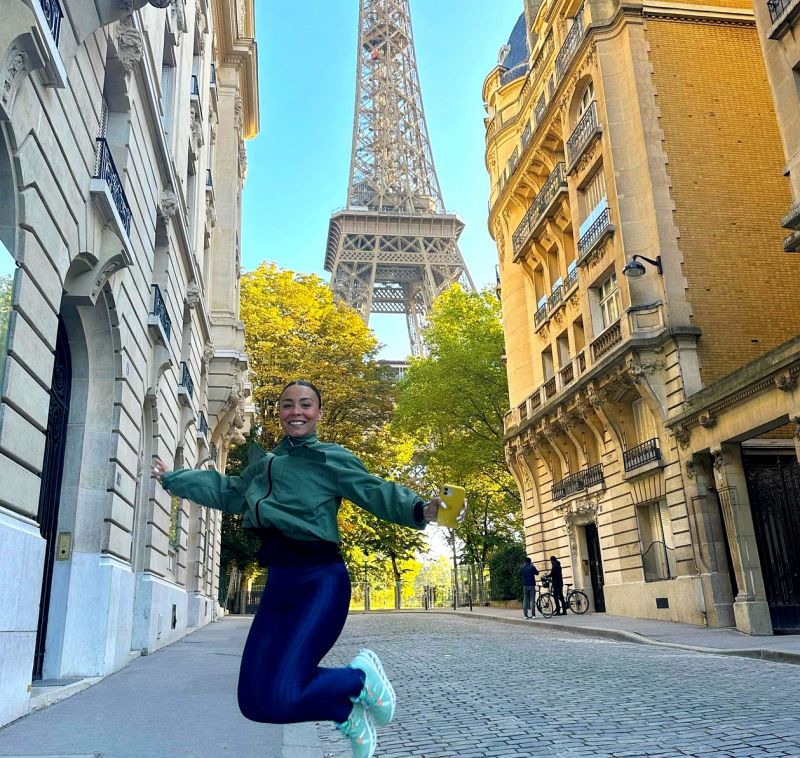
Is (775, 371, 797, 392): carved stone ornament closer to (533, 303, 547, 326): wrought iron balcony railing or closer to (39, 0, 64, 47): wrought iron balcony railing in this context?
(39, 0, 64, 47): wrought iron balcony railing

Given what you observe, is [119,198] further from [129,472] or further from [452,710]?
[452,710]

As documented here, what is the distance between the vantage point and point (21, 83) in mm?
5973

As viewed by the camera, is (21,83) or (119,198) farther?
(119,198)

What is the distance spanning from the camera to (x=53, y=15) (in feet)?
21.8

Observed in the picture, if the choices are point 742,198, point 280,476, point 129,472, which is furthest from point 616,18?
point 280,476

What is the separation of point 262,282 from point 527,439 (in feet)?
44.1

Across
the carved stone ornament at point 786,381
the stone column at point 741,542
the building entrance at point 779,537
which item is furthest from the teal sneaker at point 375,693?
the stone column at point 741,542

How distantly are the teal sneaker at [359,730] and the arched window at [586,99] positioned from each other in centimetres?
2204

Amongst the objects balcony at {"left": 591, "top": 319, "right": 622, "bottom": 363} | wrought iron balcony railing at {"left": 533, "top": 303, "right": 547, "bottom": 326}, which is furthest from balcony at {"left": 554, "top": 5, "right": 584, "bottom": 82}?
balcony at {"left": 591, "top": 319, "right": 622, "bottom": 363}

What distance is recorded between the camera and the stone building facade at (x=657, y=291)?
16984 mm

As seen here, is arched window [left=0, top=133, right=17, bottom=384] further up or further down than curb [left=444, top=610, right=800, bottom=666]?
further up

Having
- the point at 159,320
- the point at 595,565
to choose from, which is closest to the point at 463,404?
the point at 595,565

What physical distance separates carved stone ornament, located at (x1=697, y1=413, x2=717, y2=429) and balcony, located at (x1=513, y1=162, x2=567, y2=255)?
35.8ft

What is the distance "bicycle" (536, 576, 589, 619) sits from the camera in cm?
2234
